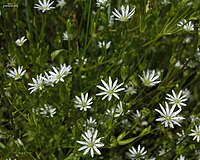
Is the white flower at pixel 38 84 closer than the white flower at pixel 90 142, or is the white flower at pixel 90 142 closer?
the white flower at pixel 90 142

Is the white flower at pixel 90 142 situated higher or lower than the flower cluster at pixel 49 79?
lower

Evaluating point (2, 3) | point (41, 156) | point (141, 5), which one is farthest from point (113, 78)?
point (2, 3)

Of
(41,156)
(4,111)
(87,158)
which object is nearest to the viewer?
(87,158)

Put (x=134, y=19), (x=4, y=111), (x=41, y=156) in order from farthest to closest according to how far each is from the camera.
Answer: (x=134, y=19) → (x=4, y=111) → (x=41, y=156)

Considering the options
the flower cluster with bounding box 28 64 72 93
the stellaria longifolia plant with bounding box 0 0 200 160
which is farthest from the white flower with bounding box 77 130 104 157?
the flower cluster with bounding box 28 64 72 93

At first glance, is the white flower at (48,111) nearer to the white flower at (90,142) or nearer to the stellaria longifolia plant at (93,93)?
the stellaria longifolia plant at (93,93)

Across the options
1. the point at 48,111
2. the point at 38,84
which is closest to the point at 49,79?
the point at 38,84

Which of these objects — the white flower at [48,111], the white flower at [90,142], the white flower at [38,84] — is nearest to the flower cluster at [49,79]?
the white flower at [38,84]

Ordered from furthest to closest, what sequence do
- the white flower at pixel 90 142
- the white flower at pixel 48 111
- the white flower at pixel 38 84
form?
the white flower at pixel 48 111, the white flower at pixel 38 84, the white flower at pixel 90 142

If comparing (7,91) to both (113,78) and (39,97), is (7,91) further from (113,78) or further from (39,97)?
(113,78)

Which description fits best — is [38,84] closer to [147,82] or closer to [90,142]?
[90,142]

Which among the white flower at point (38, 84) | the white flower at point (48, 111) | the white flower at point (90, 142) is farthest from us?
the white flower at point (48, 111)
